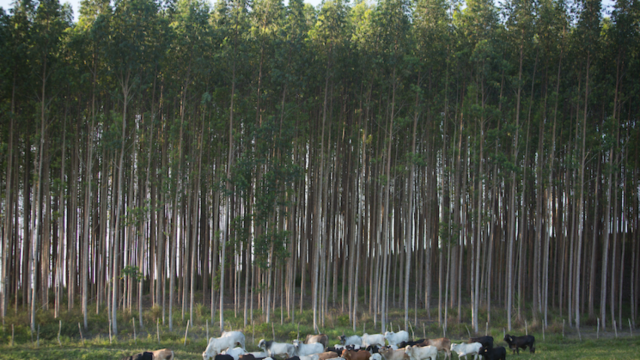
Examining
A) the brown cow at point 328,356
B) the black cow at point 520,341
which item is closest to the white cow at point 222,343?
the brown cow at point 328,356

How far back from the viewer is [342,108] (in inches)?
868

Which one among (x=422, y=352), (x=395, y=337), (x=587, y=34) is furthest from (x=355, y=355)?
(x=587, y=34)

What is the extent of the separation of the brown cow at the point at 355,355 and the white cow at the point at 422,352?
36.4 inches

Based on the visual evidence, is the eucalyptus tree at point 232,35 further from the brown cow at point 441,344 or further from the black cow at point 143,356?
the brown cow at point 441,344

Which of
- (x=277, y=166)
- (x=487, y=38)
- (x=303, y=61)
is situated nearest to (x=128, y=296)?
(x=277, y=166)

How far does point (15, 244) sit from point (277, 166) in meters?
11.4

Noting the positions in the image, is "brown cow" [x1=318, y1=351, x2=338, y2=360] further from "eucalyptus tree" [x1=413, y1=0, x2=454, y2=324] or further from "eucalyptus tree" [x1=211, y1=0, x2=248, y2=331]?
"eucalyptus tree" [x1=413, y1=0, x2=454, y2=324]

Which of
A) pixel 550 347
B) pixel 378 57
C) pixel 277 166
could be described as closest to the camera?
pixel 550 347

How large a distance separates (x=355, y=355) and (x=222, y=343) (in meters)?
3.47

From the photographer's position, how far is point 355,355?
1191 cm

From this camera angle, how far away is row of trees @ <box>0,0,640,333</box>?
722 inches

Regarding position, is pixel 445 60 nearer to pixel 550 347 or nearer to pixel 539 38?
pixel 539 38

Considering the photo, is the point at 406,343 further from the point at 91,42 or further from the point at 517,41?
the point at 91,42

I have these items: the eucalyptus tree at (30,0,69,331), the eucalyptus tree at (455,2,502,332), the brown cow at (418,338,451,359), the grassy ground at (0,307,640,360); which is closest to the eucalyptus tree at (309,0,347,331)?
the grassy ground at (0,307,640,360)
